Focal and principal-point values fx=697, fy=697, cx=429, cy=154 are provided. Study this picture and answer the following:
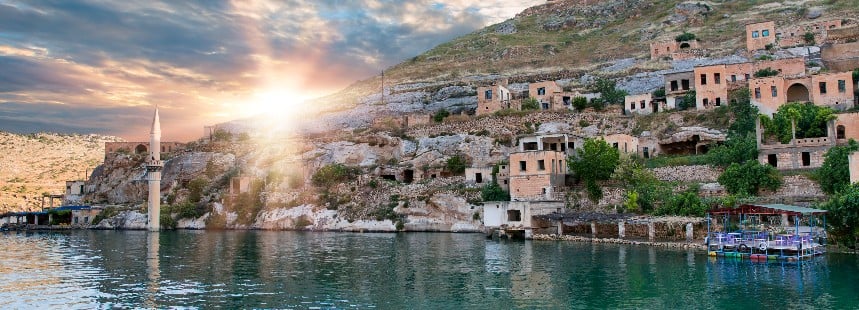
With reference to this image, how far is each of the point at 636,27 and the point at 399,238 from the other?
229 feet

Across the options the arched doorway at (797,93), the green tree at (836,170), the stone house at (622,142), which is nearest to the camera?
the green tree at (836,170)

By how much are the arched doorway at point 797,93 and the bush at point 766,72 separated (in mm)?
4686

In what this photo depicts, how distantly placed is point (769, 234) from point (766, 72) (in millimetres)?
30933

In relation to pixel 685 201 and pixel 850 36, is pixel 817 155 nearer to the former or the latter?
pixel 685 201

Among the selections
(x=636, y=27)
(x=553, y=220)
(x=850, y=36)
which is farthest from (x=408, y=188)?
(x=636, y=27)

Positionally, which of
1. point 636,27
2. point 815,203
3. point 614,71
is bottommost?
point 815,203

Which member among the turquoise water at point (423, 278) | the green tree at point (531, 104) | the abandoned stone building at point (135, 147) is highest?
the green tree at point (531, 104)

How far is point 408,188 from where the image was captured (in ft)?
212

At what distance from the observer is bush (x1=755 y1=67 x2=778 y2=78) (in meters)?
62.8

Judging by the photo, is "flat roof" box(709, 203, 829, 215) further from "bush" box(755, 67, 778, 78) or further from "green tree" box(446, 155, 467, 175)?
"green tree" box(446, 155, 467, 175)

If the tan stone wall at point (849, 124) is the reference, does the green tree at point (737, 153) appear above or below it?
below

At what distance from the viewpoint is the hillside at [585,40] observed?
8864 centimetres

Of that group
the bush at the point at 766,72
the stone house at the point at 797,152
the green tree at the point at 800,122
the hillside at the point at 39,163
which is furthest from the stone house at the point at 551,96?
the hillside at the point at 39,163

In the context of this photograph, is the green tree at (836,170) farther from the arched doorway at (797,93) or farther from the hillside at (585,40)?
the hillside at (585,40)
